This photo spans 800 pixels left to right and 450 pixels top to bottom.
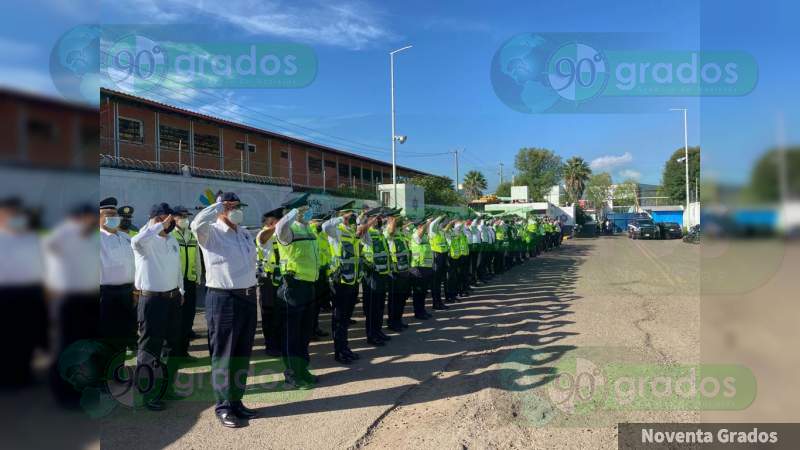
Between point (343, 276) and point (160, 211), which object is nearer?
point (160, 211)

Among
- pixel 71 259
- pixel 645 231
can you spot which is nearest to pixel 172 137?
pixel 71 259

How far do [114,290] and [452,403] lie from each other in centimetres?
366

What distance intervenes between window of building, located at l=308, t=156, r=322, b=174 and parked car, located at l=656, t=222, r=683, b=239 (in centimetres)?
2161

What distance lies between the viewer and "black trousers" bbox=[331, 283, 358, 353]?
5648 millimetres

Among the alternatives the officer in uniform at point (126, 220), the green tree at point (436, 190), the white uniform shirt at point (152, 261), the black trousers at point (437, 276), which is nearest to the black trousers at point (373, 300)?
the black trousers at point (437, 276)

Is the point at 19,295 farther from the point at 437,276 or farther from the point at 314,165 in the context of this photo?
the point at 314,165

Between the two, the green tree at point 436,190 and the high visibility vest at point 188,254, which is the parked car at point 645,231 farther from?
the high visibility vest at point 188,254

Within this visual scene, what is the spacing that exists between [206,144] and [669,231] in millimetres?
27480

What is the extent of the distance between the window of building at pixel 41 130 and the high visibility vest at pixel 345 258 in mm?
4919

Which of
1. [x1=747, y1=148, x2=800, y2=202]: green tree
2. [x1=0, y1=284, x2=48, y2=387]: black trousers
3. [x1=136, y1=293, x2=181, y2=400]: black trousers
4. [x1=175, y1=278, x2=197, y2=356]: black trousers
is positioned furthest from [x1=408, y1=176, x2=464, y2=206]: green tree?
[x1=0, y1=284, x2=48, y2=387]: black trousers

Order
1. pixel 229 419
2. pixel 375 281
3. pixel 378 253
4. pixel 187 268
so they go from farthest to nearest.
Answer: pixel 378 253 < pixel 375 281 < pixel 187 268 < pixel 229 419

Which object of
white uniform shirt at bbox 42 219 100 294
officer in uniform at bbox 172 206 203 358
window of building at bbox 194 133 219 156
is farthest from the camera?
window of building at bbox 194 133 219 156

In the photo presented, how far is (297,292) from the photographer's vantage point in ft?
16.0

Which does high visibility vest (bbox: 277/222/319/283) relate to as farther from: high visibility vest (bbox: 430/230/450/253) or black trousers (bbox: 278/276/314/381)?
high visibility vest (bbox: 430/230/450/253)
